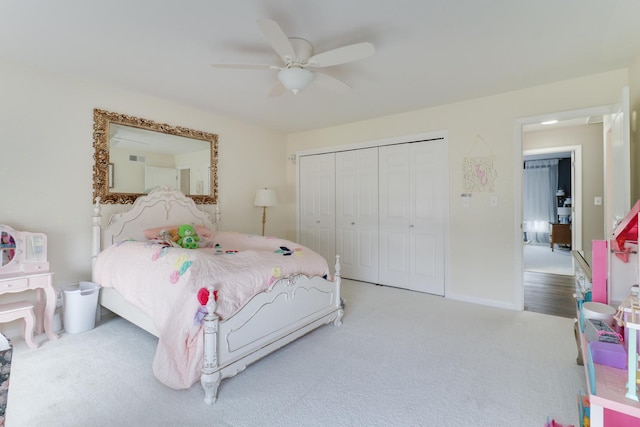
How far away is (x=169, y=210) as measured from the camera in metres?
3.59

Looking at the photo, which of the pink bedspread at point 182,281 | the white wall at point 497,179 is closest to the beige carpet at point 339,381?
the pink bedspread at point 182,281

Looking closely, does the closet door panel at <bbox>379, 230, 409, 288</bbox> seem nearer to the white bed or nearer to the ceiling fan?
the white bed

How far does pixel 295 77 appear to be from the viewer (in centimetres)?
223

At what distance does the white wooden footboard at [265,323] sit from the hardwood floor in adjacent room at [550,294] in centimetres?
238

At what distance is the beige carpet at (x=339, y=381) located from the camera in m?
1.65

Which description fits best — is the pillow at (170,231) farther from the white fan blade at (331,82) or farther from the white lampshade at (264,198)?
the white fan blade at (331,82)

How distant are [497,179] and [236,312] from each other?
3.10m

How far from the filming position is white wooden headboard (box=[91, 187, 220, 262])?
10.00 feet

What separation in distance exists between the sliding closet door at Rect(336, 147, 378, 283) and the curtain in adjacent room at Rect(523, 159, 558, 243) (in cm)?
588

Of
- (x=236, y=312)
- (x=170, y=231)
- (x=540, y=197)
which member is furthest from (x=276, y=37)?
(x=540, y=197)

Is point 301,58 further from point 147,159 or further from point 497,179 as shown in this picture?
point 497,179

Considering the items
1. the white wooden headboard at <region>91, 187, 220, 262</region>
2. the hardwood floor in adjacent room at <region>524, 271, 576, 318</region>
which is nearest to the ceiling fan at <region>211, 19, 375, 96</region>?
the white wooden headboard at <region>91, 187, 220, 262</region>

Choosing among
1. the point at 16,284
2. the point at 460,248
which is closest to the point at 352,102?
the point at 460,248

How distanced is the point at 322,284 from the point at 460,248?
1.94m
